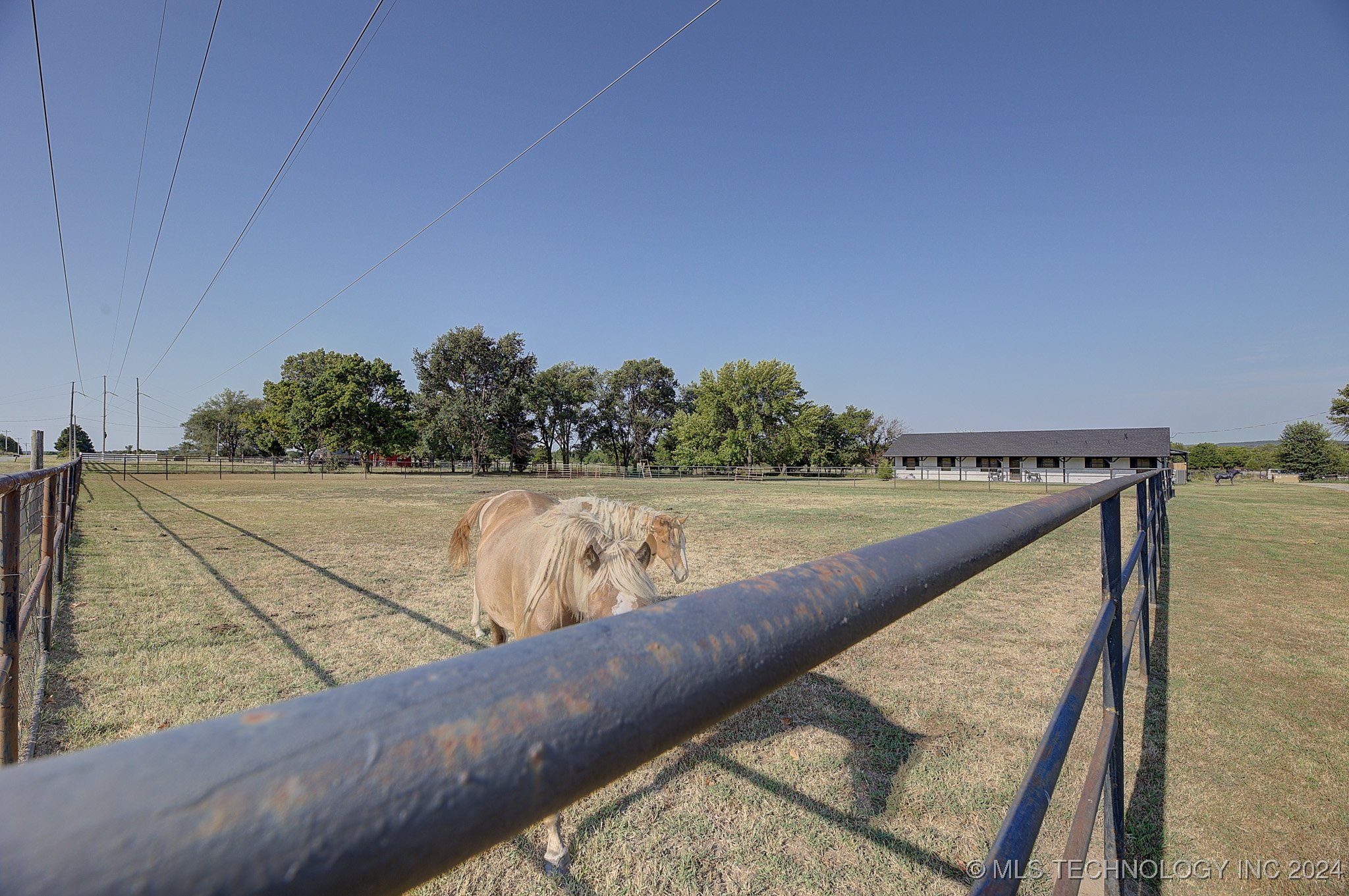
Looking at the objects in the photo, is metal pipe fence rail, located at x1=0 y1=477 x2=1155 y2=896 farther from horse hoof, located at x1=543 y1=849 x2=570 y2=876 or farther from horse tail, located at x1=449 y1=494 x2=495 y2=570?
horse tail, located at x1=449 y1=494 x2=495 y2=570

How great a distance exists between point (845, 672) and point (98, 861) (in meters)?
4.73

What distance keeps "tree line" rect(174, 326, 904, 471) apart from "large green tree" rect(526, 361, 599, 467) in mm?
110

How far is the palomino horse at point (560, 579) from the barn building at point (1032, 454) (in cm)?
4636

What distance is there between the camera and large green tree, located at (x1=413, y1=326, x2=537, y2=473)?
1705 inches

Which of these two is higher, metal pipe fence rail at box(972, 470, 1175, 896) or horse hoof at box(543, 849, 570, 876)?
metal pipe fence rail at box(972, 470, 1175, 896)

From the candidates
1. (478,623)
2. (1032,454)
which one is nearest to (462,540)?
(478,623)

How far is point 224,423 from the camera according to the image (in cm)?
7631

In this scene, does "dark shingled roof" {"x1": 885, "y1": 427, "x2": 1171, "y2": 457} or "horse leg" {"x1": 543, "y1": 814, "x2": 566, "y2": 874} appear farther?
"dark shingled roof" {"x1": 885, "y1": 427, "x2": 1171, "y2": 457}

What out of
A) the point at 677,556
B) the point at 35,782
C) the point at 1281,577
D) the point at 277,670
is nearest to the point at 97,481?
the point at 277,670

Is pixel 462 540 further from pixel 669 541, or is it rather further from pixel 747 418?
pixel 747 418

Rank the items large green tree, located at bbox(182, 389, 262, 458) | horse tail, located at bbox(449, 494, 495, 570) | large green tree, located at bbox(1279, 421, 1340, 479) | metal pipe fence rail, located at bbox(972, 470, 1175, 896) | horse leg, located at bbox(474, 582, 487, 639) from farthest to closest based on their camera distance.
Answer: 1. large green tree, located at bbox(182, 389, 262, 458)
2. large green tree, located at bbox(1279, 421, 1340, 479)
3. horse tail, located at bbox(449, 494, 495, 570)
4. horse leg, located at bbox(474, 582, 487, 639)
5. metal pipe fence rail, located at bbox(972, 470, 1175, 896)

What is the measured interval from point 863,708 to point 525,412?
46.8 metres

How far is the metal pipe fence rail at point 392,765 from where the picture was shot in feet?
0.88

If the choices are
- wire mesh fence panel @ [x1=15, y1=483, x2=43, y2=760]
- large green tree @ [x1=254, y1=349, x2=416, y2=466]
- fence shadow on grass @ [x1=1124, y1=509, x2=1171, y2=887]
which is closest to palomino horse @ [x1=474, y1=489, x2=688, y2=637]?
fence shadow on grass @ [x1=1124, y1=509, x2=1171, y2=887]
